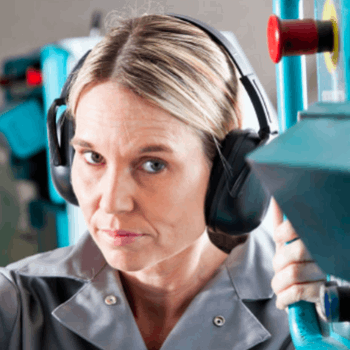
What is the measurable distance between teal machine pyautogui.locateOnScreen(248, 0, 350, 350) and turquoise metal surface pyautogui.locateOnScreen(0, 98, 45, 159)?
4.90 feet

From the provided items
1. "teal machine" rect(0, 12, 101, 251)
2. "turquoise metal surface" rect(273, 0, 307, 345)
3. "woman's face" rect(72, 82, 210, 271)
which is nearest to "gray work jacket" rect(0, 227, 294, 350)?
"woman's face" rect(72, 82, 210, 271)

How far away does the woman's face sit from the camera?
0.88 m

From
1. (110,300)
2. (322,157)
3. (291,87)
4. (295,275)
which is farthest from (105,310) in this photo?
(322,157)

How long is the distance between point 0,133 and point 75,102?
3.62 feet

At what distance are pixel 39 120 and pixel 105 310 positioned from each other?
1.14 meters

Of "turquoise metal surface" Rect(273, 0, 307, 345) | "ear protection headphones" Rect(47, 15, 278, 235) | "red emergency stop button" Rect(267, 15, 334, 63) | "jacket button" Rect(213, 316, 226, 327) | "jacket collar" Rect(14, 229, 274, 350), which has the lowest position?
"jacket button" Rect(213, 316, 226, 327)

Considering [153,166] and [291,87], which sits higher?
[291,87]

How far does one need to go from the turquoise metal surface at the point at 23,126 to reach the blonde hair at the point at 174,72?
1.02 meters

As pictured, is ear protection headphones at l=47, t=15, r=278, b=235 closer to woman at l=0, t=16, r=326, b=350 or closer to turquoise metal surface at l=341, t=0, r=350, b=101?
woman at l=0, t=16, r=326, b=350

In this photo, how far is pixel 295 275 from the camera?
72 centimetres

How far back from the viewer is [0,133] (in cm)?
199

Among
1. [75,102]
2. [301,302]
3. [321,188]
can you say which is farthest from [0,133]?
[321,188]

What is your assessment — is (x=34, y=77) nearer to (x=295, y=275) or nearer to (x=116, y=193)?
(x=116, y=193)

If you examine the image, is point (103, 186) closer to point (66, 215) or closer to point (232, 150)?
point (232, 150)
